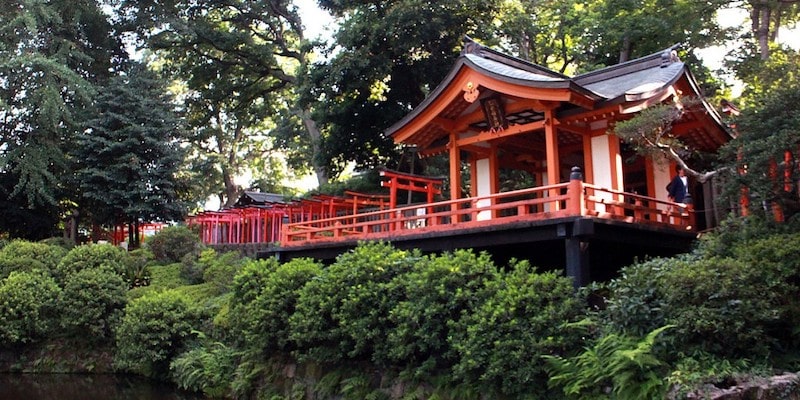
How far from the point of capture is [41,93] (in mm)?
22844

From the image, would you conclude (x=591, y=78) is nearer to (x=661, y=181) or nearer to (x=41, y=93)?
(x=661, y=181)

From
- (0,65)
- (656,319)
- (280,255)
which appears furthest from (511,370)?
(0,65)

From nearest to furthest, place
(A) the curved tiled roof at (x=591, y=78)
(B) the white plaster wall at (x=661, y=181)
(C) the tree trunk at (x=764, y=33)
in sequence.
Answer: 1. (A) the curved tiled roof at (x=591, y=78)
2. (B) the white plaster wall at (x=661, y=181)
3. (C) the tree trunk at (x=764, y=33)

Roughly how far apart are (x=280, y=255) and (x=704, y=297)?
1038cm

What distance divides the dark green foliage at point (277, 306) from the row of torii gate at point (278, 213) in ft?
12.3

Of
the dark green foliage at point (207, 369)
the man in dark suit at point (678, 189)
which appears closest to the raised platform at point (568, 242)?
the man in dark suit at point (678, 189)

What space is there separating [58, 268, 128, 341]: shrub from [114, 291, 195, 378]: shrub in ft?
3.63

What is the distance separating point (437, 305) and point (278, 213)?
15.4 metres

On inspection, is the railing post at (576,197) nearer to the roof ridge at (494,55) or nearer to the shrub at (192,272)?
the roof ridge at (494,55)

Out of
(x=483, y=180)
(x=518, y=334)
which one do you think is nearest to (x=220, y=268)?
(x=483, y=180)

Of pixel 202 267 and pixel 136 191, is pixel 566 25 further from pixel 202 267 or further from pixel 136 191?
pixel 136 191

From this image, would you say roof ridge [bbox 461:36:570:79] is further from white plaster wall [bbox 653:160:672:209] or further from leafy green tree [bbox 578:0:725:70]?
leafy green tree [bbox 578:0:725:70]

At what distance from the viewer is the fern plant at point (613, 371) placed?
7703 mm

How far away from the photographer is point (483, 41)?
21422 millimetres
